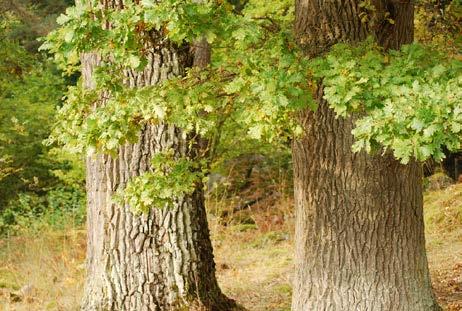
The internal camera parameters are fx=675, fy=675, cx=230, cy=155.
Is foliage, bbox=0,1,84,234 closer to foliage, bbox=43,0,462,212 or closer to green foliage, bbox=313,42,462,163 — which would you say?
foliage, bbox=43,0,462,212

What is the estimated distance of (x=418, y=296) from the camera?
506 cm

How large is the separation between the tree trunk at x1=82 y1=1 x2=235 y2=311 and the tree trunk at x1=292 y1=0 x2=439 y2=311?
2.92 feet

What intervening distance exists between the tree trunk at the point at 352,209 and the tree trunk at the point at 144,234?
891 mm

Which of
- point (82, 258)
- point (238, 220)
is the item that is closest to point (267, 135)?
point (82, 258)

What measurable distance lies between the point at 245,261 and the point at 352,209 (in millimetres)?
4464

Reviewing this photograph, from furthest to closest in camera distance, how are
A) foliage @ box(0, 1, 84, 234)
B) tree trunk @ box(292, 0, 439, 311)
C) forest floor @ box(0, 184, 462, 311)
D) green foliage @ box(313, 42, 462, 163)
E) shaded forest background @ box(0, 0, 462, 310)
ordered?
1. foliage @ box(0, 1, 84, 234)
2. shaded forest background @ box(0, 0, 462, 310)
3. forest floor @ box(0, 184, 462, 311)
4. tree trunk @ box(292, 0, 439, 311)
5. green foliage @ box(313, 42, 462, 163)

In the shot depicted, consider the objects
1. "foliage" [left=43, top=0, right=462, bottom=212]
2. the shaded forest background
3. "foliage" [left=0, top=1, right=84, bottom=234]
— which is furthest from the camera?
"foliage" [left=0, top=1, right=84, bottom=234]

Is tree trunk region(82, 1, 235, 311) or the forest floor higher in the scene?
tree trunk region(82, 1, 235, 311)

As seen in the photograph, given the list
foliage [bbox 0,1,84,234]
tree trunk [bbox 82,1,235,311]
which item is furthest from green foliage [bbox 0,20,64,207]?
tree trunk [bbox 82,1,235,311]

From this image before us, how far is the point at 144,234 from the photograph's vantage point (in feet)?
17.1

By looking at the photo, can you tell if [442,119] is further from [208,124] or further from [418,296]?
[418,296]

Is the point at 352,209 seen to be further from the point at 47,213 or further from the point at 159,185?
the point at 47,213

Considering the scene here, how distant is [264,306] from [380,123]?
3.97m

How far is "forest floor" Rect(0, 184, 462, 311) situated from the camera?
23.3 ft
